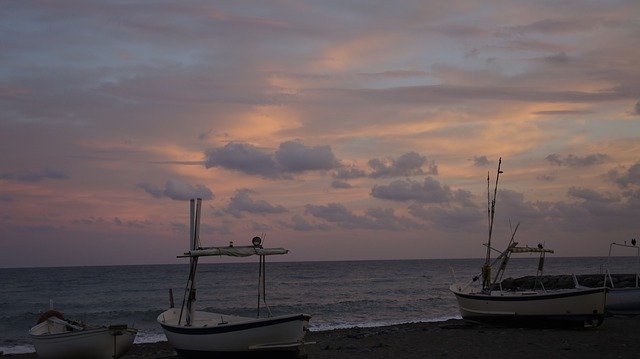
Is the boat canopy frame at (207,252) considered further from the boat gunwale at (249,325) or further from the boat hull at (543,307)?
the boat hull at (543,307)

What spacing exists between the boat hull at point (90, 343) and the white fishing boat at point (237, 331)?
1.54 meters

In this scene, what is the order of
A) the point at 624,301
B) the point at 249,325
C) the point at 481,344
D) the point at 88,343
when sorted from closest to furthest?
the point at 249,325
the point at 88,343
the point at 481,344
the point at 624,301

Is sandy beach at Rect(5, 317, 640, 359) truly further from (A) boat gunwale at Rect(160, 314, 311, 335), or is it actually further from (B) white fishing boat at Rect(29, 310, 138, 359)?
(A) boat gunwale at Rect(160, 314, 311, 335)

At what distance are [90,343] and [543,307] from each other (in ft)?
55.2

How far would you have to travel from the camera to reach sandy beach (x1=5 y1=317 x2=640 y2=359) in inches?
801

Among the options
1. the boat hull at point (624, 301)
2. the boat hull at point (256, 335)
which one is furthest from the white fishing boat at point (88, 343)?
the boat hull at point (624, 301)

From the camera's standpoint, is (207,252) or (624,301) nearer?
(207,252)

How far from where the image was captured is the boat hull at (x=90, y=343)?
20.9 m

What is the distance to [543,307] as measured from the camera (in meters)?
25.8

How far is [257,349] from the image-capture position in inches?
757

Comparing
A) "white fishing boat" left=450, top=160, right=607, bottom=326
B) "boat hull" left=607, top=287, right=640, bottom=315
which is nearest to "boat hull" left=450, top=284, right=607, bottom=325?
"white fishing boat" left=450, top=160, right=607, bottom=326

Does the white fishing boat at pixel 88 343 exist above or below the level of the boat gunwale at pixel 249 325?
below

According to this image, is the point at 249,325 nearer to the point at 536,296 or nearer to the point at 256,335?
the point at 256,335

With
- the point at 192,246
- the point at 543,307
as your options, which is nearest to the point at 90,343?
the point at 192,246
